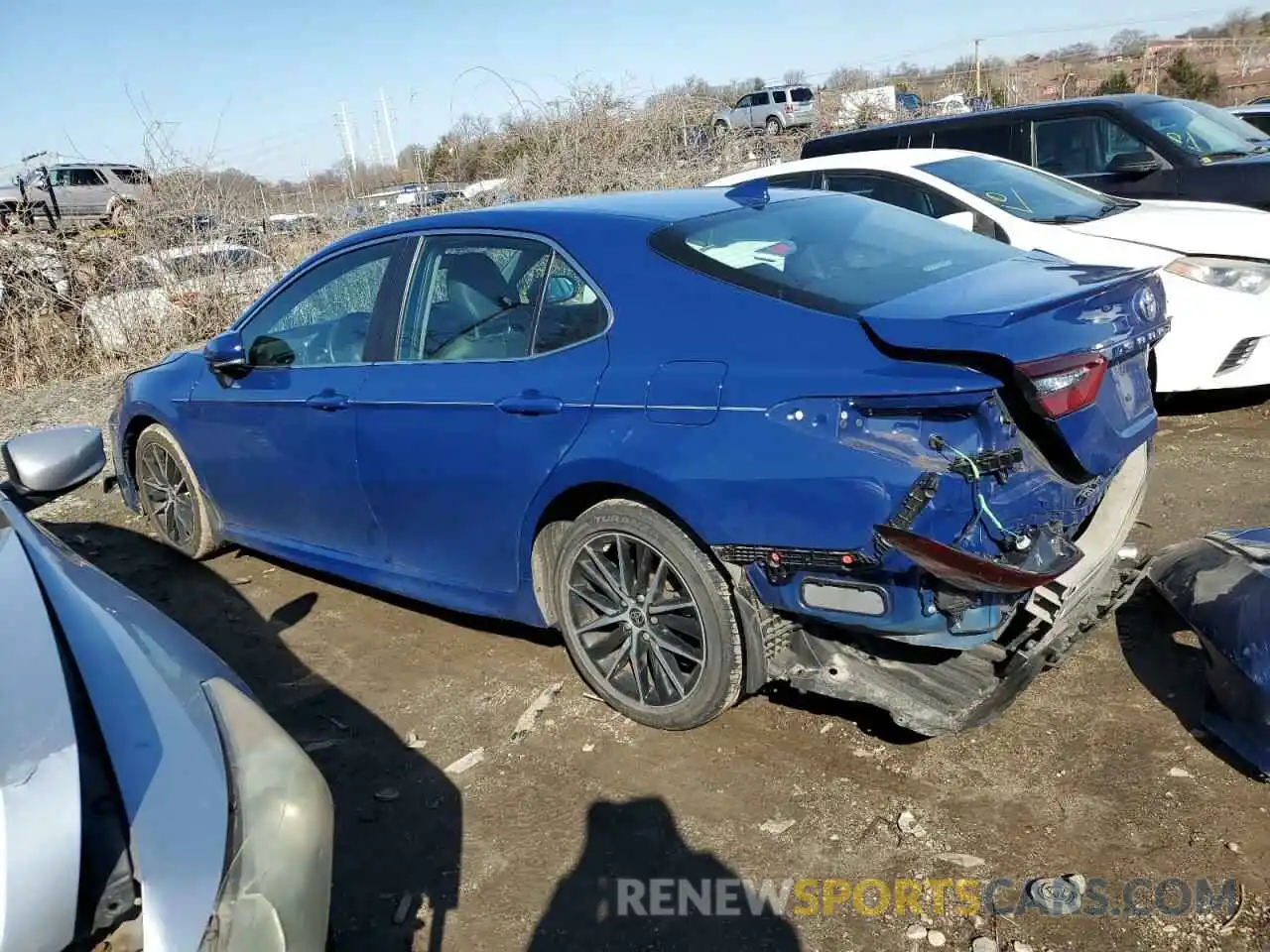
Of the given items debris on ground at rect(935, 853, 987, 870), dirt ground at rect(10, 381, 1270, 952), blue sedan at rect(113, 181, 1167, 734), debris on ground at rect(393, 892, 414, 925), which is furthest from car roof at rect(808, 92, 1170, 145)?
debris on ground at rect(393, 892, 414, 925)

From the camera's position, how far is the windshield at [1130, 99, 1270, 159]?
7.28 m

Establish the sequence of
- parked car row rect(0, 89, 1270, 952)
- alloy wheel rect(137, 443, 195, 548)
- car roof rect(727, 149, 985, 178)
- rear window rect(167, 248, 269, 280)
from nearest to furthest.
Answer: parked car row rect(0, 89, 1270, 952)
alloy wheel rect(137, 443, 195, 548)
car roof rect(727, 149, 985, 178)
rear window rect(167, 248, 269, 280)

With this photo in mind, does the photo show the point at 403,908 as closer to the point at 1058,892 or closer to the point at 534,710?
the point at 534,710

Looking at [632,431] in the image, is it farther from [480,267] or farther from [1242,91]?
[1242,91]

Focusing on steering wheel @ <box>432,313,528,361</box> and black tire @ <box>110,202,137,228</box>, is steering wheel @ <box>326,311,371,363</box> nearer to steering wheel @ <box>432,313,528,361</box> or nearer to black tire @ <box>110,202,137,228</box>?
steering wheel @ <box>432,313,528,361</box>

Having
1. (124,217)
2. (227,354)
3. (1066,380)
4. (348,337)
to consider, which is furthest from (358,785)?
(124,217)

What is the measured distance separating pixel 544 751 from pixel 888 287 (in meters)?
1.87

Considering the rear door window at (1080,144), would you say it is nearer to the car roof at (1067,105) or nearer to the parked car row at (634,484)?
the car roof at (1067,105)

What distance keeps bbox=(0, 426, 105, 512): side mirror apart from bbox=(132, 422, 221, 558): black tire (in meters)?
1.89

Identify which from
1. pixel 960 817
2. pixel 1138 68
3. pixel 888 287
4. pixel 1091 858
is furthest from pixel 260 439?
pixel 1138 68

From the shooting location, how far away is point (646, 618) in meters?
3.28

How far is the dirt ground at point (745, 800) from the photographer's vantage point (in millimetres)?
2551

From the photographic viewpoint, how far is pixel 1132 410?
2.99 m

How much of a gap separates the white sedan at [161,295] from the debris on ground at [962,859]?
395 inches
